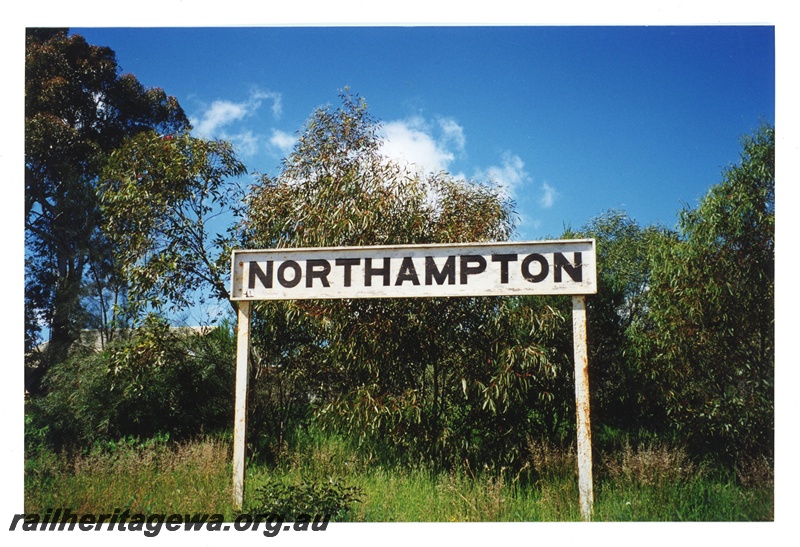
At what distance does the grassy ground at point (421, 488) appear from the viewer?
17.6ft

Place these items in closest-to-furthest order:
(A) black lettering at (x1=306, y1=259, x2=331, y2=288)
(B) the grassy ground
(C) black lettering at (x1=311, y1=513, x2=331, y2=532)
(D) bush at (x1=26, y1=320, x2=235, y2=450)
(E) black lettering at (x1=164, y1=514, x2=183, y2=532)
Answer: (C) black lettering at (x1=311, y1=513, x2=331, y2=532), (E) black lettering at (x1=164, y1=514, x2=183, y2=532), (B) the grassy ground, (A) black lettering at (x1=306, y1=259, x2=331, y2=288), (D) bush at (x1=26, y1=320, x2=235, y2=450)

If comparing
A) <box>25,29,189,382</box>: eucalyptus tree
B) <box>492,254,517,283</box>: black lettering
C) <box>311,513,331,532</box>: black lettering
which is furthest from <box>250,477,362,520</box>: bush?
<box>25,29,189,382</box>: eucalyptus tree

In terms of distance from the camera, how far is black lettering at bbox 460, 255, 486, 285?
17.3 ft

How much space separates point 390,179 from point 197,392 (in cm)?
476

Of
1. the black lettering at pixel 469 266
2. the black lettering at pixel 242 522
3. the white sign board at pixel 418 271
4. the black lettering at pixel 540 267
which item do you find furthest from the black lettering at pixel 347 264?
the black lettering at pixel 242 522

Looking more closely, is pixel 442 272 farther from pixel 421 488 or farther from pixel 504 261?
pixel 421 488

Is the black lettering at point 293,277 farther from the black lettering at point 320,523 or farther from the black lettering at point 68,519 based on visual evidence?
the black lettering at point 68,519

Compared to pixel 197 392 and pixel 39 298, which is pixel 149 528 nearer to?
pixel 197 392

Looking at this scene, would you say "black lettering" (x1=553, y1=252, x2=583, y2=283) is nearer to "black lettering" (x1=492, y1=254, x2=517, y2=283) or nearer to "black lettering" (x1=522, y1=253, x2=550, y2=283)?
"black lettering" (x1=522, y1=253, x2=550, y2=283)

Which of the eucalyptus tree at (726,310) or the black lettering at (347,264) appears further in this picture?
the eucalyptus tree at (726,310)

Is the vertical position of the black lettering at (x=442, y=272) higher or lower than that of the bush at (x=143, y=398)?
higher

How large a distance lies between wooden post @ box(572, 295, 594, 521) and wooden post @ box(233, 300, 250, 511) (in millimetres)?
3003

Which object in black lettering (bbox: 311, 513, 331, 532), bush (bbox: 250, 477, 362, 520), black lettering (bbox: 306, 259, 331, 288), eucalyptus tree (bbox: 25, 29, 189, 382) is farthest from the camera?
eucalyptus tree (bbox: 25, 29, 189, 382)
